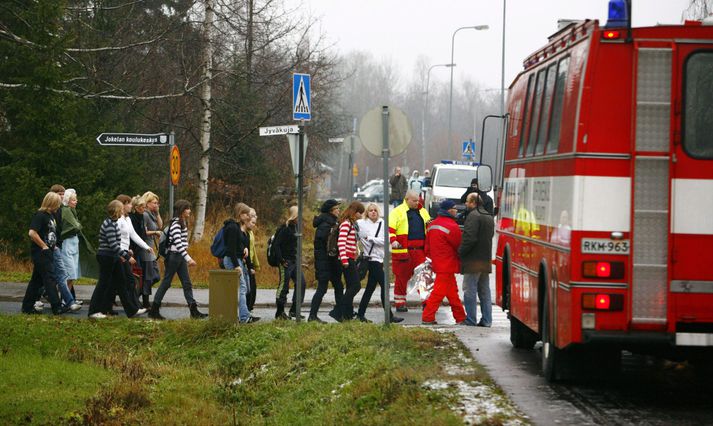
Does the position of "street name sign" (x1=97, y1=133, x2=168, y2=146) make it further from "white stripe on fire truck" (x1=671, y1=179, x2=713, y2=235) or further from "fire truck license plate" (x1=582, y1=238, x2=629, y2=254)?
"white stripe on fire truck" (x1=671, y1=179, x2=713, y2=235)

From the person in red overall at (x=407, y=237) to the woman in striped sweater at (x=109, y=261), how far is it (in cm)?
414

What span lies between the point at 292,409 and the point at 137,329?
5.32m

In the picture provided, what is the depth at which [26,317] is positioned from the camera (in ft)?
52.7

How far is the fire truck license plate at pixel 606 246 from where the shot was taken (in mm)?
8812

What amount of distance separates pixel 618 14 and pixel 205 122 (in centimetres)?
2240

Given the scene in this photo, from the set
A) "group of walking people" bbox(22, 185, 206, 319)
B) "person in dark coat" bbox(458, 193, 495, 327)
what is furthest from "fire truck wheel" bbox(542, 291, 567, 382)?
"group of walking people" bbox(22, 185, 206, 319)

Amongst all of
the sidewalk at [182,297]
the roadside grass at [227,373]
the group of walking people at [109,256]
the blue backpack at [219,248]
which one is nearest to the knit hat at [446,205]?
the roadside grass at [227,373]

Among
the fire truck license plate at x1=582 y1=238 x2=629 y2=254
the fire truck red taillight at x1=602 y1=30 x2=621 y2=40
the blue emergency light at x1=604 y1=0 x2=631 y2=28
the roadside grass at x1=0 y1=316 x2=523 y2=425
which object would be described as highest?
the blue emergency light at x1=604 y1=0 x2=631 y2=28

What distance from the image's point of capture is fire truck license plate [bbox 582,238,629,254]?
881 centimetres

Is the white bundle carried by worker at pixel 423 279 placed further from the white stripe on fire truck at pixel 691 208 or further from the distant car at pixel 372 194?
the distant car at pixel 372 194

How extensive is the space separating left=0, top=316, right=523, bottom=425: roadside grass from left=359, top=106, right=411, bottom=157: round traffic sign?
2.14 meters

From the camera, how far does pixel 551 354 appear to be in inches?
404

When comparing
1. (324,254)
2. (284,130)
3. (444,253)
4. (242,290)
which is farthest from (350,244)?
(284,130)

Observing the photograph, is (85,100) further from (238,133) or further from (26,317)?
(26,317)
